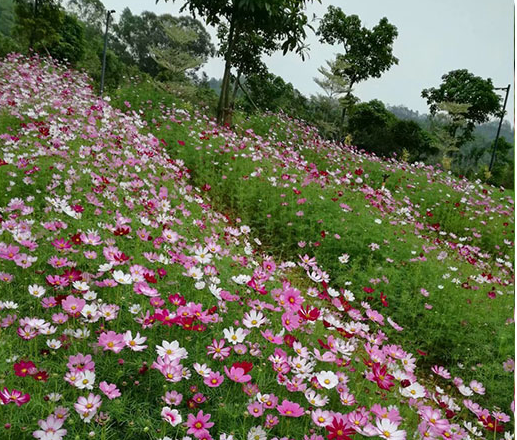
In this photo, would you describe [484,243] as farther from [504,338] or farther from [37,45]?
[37,45]

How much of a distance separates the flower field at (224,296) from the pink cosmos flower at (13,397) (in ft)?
0.03

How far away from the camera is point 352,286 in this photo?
3.80 metres

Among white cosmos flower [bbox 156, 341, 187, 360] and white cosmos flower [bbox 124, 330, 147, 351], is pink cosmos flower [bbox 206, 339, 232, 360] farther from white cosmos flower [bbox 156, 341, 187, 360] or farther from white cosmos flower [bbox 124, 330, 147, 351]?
white cosmos flower [bbox 124, 330, 147, 351]

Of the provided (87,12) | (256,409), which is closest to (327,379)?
(256,409)

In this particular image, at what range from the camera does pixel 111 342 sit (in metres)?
1.54

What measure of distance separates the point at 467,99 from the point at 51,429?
33562 millimetres

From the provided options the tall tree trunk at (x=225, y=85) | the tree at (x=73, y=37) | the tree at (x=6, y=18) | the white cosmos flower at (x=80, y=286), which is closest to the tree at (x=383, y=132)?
the tree at (x=73, y=37)

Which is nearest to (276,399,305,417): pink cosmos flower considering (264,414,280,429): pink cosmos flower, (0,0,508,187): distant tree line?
(264,414,280,429): pink cosmos flower

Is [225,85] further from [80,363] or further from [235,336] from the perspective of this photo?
[80,363]

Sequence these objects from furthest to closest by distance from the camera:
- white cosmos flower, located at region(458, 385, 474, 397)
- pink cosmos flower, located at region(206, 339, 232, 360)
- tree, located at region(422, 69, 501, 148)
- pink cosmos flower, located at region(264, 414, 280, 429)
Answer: tree, located at region(422, 69, 501, 148) < white cosmos flower, located at region(458, 385, 474, 397) < pink cosmos flower, located at region(206, 339, 232, 360) < pink cosmos flower, located at region(264, 414, 280, 429)

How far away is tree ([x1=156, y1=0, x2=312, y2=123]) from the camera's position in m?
8.46

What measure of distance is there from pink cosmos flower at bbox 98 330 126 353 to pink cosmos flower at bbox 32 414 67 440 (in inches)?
12.6

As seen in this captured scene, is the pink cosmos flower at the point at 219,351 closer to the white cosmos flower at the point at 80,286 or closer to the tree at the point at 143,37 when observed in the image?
the white cosmos flower at the point at 80,286

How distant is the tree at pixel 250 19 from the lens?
27.8ft
